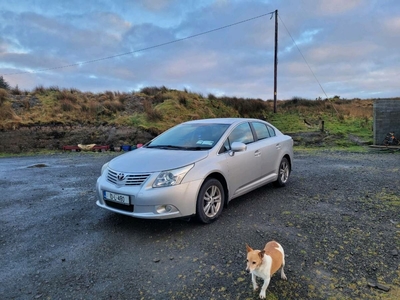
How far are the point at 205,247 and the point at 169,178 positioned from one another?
103cm

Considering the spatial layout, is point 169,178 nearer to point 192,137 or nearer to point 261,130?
point 192,137

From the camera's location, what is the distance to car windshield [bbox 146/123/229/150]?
4.94 meters

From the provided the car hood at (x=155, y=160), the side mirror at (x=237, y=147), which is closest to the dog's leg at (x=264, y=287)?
the car hood at (x=155, y=160)

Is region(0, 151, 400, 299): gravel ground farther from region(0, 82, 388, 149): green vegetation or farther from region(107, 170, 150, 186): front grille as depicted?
region(0, 82, 388, 149): green vegetation

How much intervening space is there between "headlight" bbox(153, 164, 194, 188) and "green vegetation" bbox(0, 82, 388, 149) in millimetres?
12965

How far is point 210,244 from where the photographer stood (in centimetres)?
379

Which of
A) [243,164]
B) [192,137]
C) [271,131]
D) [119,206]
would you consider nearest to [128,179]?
[119,206]

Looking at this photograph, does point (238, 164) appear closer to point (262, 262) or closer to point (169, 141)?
point (169, 141)

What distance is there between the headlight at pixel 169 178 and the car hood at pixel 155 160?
0.25 ft

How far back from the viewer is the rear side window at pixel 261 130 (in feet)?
19.5

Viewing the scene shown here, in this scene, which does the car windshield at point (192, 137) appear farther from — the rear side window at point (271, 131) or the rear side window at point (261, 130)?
the rear side window at point (271, 131)

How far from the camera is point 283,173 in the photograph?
656cm

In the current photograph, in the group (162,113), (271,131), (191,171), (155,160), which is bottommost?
(191,171)

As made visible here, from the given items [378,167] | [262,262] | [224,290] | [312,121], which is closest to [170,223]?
[224,290]
